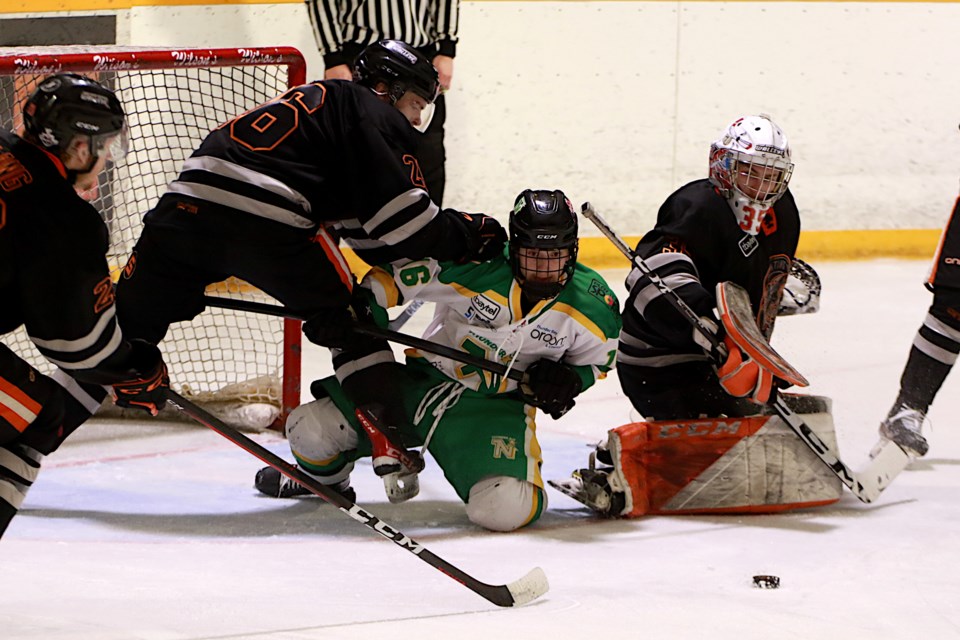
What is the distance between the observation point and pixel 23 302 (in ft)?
6.53

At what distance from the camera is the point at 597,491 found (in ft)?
9.57

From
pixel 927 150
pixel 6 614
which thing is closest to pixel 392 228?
pixel 6 614

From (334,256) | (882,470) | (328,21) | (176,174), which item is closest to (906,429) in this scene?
(882,470)

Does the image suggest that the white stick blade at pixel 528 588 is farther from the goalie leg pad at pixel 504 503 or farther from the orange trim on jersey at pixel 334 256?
the orange trim on jersey at pixel 334 256

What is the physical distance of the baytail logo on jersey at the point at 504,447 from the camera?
2855mm

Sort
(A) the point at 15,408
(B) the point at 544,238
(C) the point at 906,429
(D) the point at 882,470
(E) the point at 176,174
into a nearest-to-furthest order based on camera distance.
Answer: (A) the point at 15,408
(B) the point at 544,238
(D) the point at 882,470
(C) the point at 906,429
(E) the point at 176,174

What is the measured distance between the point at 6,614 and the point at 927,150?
17.6 ft

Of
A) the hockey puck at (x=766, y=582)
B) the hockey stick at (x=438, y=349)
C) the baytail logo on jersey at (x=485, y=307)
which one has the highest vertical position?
the baytail logo on jersey at (x=485, y=307)

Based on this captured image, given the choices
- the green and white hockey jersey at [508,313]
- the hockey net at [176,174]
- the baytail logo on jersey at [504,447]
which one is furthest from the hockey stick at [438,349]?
the hockey net at [176,174]

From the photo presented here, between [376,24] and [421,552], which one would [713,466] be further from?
[376,24]

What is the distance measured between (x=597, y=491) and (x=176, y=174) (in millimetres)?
1685

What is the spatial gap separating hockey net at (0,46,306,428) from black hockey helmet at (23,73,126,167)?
2.64 feet

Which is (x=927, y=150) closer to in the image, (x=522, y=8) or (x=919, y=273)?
(x=919, y=273)

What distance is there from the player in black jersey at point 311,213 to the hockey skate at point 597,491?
469 mm
